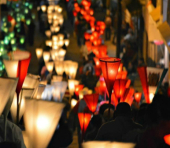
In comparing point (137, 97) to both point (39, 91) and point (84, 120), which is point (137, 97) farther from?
point (39, 91)

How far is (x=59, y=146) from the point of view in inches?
265

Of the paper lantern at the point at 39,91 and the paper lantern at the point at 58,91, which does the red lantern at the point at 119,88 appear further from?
the paper lantern at the point at 39,91

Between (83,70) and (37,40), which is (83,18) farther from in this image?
(83,70)

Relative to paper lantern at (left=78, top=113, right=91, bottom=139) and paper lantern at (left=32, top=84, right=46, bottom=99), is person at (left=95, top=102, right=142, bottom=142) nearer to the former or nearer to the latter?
paper lantern at (left=32, top=84, right=46, bottom=99)

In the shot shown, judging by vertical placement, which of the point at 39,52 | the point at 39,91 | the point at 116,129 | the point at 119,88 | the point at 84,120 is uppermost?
the point at 39,91

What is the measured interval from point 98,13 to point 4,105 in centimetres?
2930

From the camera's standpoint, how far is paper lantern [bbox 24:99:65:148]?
4992mm

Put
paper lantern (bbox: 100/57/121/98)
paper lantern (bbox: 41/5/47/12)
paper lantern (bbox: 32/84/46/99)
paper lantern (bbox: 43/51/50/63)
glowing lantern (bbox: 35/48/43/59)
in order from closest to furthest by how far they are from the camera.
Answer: paper lantern (bbox: 32/84/46/99) → paper lantern (bbox: 100/57/121/98) → paper lantern (bbox: 43/51/50/63) → glowing lantern (bbox: 35/48/43/59) → paper lantern (bbox: 41/5/47/12)

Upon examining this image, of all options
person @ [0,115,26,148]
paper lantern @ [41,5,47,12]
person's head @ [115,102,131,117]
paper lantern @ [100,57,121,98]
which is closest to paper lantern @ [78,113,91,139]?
paper lantern @ [100,57,121,98]

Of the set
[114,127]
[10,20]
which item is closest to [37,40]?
[10,20]

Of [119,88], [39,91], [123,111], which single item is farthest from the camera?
[119,88]

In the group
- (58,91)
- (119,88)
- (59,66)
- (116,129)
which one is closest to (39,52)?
(59,66)

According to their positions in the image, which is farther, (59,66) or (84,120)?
(59,66)

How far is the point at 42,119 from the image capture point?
505 cm
